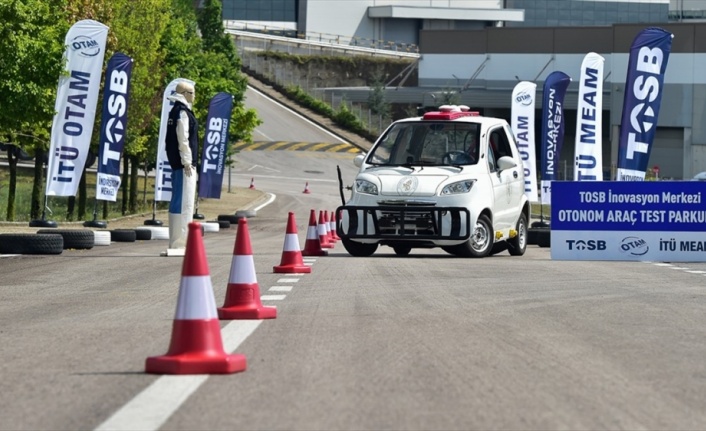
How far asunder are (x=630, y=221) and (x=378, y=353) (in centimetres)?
1301

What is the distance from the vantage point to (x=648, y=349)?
9.56 m

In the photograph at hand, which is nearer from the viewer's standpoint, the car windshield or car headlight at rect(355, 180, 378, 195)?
car headlight at rect(355, 180, 378, 195)

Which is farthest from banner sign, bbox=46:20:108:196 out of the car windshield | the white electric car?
the car windshield

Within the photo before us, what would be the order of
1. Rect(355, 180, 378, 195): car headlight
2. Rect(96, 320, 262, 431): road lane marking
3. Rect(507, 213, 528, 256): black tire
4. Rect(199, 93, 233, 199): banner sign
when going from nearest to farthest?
Rect(96, 320, 262, 431): road lane marking → Rect(355, 180, 378, 195): car headlight → Rect(507, 213, 528, 256): black tire → Rect(199, 93, 233, 199): banner sign

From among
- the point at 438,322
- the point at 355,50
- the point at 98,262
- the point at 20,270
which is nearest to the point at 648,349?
the point at 438,322

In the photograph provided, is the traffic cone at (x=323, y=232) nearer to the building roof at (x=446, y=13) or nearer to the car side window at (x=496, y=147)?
the car side window at (x=496, y=147)

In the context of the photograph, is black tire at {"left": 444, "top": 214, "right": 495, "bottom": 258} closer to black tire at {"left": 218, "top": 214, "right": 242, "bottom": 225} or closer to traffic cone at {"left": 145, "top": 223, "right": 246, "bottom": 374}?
traffic cone at {"left": 145, "top": 223, "right": 246, "bottom": 374}

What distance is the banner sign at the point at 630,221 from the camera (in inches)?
842

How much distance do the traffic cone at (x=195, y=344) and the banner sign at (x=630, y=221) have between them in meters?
13.8

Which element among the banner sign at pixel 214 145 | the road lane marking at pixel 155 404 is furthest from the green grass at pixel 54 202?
the road lane marking at pixel 155 404

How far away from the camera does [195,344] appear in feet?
26.4

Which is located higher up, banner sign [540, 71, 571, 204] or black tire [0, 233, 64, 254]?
banner sign [540, 71, 571, 204]

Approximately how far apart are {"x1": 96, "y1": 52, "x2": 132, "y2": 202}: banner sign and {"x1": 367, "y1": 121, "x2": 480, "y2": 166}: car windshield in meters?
12.0

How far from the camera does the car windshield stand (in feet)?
72.6
